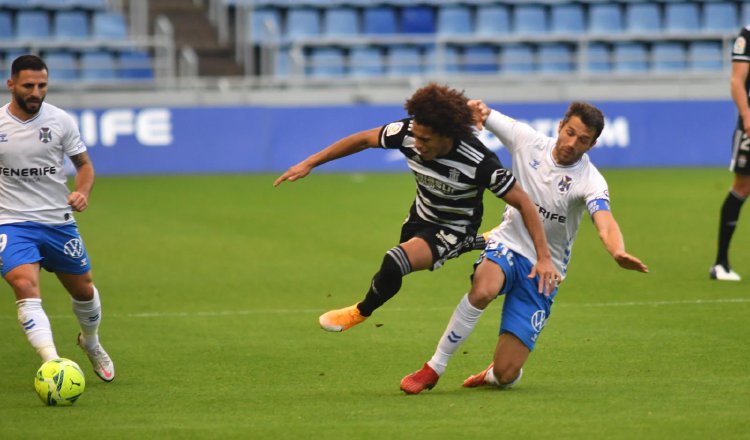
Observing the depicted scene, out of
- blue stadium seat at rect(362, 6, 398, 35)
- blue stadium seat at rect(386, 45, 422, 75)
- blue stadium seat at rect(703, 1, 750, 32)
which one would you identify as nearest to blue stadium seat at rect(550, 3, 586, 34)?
blue stadium seat at rect(703, 1, 750, 32)

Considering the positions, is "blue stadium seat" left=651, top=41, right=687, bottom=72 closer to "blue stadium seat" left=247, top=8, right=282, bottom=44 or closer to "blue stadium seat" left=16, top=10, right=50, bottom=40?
"blue stadium seat" left=247, top=8, right=282, bottom=44

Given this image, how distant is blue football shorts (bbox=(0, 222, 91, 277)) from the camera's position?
752 centimetres

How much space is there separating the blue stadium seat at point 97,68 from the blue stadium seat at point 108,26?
94cm

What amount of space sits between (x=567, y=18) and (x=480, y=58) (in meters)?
2.84

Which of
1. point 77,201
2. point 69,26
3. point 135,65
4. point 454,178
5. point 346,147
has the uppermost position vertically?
point 69,26

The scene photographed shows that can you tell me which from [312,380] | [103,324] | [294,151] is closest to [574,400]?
[312,380]

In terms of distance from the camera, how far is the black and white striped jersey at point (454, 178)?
290 inches

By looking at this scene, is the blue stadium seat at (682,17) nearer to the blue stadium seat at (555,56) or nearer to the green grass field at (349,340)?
the blue stadium seat at (555,56)

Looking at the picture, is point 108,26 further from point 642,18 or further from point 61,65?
point 642,18

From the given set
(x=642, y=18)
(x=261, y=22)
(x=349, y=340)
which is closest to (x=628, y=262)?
(x=349, y=340)

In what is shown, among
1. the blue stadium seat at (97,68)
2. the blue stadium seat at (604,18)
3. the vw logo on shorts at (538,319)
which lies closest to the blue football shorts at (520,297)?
the vw logo on shorts at (538,319)

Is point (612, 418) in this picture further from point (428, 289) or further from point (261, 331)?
point (428, 289)

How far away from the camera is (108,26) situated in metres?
26.7

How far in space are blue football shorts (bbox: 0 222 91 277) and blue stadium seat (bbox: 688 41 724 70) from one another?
63.8 feet
